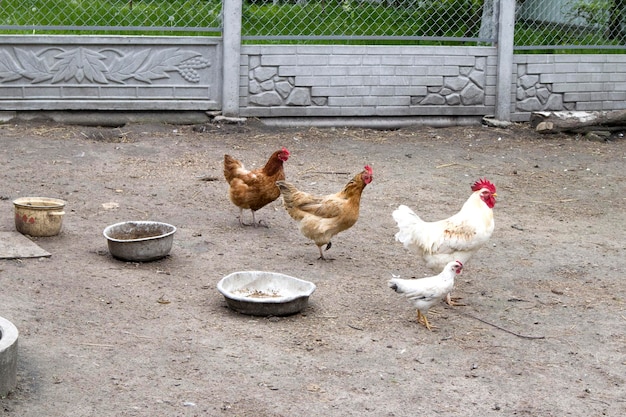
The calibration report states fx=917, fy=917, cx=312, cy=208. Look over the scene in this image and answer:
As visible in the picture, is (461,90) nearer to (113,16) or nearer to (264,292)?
(113,16)

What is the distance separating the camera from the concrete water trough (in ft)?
14.0

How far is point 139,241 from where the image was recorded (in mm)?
6359

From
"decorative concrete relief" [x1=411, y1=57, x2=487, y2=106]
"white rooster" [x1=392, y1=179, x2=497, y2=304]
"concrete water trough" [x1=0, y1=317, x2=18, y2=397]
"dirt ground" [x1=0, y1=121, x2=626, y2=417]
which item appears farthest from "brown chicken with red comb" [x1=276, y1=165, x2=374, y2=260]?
"decorative concrete relief" [x1=411, y1=57, x2=487, y2=106]

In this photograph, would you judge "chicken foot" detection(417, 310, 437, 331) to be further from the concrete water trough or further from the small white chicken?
the concrete water trough

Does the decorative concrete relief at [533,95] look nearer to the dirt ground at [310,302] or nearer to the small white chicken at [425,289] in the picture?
the dirt ground at [310,302]

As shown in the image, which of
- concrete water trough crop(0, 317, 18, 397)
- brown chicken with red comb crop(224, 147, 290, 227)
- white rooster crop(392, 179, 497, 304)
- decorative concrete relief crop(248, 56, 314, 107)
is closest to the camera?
concrete water trough crop(0, 317, 18, 397)

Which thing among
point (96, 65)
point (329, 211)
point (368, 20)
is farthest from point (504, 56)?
point (329, 211)

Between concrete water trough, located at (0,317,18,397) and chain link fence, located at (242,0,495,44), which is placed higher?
chain link fence, located at (242,0,495,44)

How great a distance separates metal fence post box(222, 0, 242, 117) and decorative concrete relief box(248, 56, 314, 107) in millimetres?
216

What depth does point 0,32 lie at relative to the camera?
421 inches

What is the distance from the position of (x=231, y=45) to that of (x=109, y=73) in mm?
1484

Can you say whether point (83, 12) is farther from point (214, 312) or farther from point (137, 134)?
point (214, 312)

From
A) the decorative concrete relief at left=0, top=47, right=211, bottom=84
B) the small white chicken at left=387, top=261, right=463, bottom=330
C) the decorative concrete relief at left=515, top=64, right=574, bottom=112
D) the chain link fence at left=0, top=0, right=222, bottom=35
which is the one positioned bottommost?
the small white chicken at left=387, top=261, right=463, bottom=330

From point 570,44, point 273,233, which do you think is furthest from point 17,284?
point 570,44
